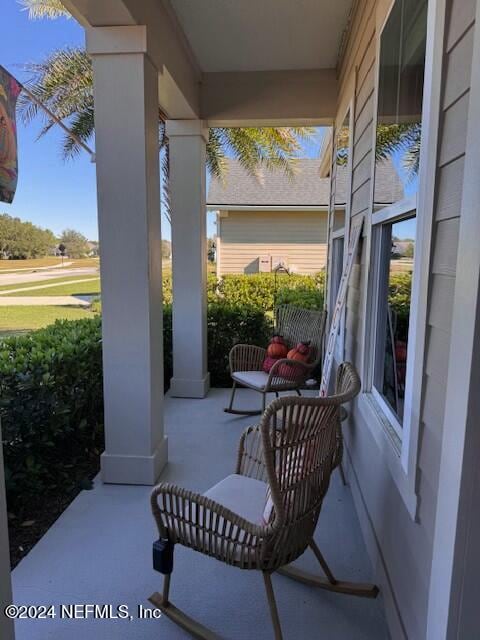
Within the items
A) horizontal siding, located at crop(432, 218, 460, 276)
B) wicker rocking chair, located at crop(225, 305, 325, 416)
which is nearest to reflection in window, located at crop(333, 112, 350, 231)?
wicker rocking chair, located at crop(225, 305, 325, 416)

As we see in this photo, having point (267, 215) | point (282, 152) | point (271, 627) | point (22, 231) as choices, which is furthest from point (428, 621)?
point (267, 215)

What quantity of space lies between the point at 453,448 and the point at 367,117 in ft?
6.55

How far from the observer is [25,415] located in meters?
2.31

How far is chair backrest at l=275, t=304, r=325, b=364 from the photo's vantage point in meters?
3.96

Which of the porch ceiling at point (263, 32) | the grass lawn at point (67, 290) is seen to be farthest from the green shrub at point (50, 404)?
the grass lawn at point (67, 290)

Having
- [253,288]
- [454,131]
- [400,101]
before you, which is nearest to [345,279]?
[400,101]

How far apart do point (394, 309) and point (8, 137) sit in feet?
5.89

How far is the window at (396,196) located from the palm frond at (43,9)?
519 centimetres

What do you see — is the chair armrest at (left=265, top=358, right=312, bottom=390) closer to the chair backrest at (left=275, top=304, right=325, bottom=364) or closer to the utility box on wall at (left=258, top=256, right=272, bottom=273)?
the chair backrest at (left=275, top=304, right=325, bottom=364)

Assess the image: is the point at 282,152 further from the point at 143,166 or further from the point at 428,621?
the point at 428,621

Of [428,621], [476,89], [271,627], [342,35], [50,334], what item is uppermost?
[342,35]

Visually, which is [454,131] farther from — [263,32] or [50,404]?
[263,32]

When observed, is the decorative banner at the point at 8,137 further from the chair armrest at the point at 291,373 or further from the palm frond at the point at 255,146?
the palm frond at the point at 255,146

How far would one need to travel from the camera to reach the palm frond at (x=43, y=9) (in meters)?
5.36
